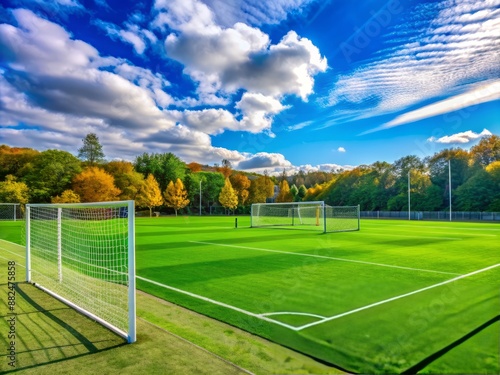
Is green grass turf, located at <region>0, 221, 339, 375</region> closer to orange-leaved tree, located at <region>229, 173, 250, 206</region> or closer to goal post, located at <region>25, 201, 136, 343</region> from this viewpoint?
goal post, located at <region>25, 201, 136, 343</region>

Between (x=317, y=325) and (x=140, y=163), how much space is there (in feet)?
243

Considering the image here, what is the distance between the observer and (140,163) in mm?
74688

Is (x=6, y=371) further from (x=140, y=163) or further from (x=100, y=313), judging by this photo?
(x=140, y=163)

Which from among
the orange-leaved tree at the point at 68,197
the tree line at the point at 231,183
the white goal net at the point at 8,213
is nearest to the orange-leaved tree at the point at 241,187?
the tree line at the point at 231,183

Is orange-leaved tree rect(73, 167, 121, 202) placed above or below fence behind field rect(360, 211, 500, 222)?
above

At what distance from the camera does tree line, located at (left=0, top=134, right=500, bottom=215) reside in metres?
43.8

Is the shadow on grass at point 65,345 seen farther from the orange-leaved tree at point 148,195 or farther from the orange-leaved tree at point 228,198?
the orange-leaved tree at point 228,198

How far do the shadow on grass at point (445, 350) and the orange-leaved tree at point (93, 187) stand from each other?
52967 millimetres

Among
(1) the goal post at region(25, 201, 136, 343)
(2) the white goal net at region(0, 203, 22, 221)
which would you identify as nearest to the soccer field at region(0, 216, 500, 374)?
(1) the goal post at region(25, 201, 136, 343)

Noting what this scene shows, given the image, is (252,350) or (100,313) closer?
(252,350)

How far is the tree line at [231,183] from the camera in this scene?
4381 cm

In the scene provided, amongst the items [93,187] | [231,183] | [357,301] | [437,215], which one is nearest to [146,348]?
[357,301]

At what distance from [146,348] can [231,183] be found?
6830cm

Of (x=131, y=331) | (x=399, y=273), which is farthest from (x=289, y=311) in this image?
(x=399, y=273)
